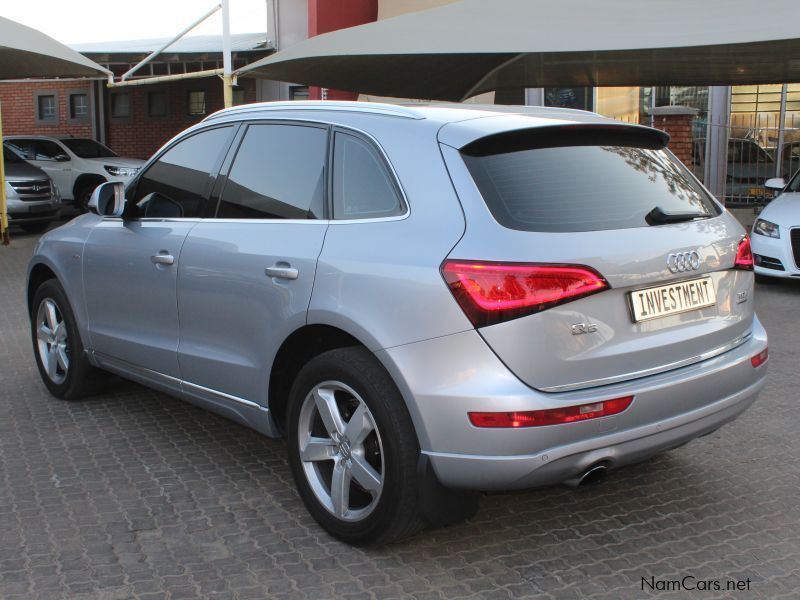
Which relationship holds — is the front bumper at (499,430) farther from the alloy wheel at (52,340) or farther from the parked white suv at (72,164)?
the parked white suv at (72,164)

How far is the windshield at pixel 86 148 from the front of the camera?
69.3ft

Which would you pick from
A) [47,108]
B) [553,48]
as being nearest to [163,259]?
[553,48]

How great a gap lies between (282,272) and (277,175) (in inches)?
22.1

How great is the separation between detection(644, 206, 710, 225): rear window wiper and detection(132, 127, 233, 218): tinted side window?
82.2 inches

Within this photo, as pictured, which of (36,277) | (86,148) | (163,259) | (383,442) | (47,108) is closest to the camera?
(383,442)

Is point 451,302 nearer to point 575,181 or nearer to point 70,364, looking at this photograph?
point 575,181

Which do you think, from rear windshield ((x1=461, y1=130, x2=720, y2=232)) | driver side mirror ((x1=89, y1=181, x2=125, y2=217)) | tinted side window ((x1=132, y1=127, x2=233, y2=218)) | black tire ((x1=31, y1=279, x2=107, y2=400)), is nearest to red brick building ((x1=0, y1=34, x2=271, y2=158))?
black tire ((x1=31, y1=279, x2=107, y2=400))

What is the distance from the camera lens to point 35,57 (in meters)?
15.5

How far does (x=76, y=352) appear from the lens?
5.81 meters

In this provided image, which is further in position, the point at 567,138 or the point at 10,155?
the point at 10,155

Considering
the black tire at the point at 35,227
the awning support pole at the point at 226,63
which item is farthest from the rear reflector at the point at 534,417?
the black tire at the point at 35,227

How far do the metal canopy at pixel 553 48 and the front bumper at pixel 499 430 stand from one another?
25.0 feet

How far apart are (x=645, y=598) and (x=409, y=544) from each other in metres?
0.95

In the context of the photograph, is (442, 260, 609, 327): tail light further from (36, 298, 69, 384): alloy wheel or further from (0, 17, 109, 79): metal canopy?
(0, 17, 109, 79): metal canopy
